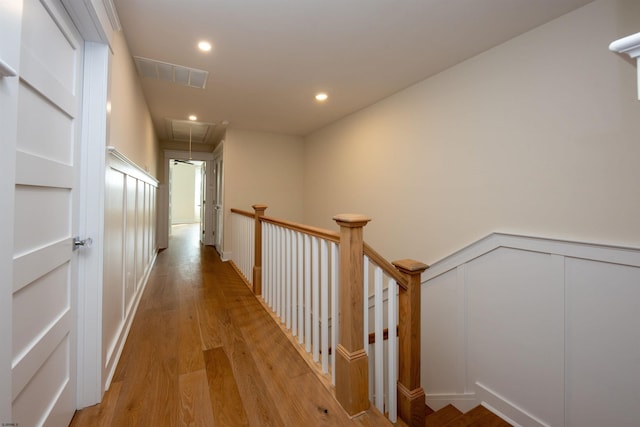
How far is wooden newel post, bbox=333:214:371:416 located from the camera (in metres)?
1.34

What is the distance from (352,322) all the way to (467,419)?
1327 mm

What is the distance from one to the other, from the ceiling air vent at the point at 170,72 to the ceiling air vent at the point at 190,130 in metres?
1.54

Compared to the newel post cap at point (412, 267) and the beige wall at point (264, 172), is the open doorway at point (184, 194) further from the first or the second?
the newel post cap at point (412, 267)

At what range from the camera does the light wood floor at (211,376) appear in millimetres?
1272

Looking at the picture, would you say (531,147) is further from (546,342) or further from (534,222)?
(546,342)

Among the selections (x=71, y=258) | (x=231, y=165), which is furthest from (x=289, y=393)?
(x=231, y=165)

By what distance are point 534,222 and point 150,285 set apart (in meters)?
3.79

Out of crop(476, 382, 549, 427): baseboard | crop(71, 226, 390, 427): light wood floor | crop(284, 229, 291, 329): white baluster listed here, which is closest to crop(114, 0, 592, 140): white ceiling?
crop(284, 229, 291, 329): white baluster

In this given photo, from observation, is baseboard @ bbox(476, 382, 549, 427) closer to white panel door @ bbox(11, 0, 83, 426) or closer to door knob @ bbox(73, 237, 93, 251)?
white panel door @ bbox(11, 0, 83, 426)

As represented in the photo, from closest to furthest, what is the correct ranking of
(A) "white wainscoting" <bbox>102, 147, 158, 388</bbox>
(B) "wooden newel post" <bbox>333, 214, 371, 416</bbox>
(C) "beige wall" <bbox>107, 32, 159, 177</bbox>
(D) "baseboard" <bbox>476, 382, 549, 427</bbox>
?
1. (B) "wooden newel post" <bbox>333, 214, 371, 416</bbox>
2. (A) "white wainscoting" <bbox>102, 147, 158, 388</bbox>
3. (C) "beige wall" <bbox>107, 32, 159, 177</bbox>
4. (D) "baseboard" <bbox>476, 382, 549, 427</bbox>

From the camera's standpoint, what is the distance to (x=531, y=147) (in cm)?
188

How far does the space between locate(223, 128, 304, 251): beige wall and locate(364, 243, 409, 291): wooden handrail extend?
3.59 metres

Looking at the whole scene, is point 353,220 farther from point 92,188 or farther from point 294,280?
point 92,188

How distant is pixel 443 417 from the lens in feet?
6.57
